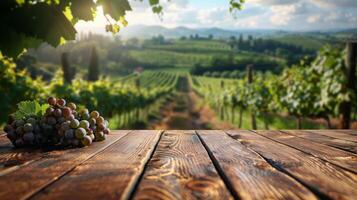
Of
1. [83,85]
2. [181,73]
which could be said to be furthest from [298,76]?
[181,73]

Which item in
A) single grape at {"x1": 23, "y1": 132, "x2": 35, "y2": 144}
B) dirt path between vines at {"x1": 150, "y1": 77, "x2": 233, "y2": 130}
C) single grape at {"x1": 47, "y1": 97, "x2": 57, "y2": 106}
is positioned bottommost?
dirt path between vines at {"x1": 150, "y1": 77, "x2": 233, "y2": 130}

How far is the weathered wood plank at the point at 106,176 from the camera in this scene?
1.10m

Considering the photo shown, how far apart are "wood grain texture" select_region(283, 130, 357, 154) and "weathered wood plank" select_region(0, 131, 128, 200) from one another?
1.25 m

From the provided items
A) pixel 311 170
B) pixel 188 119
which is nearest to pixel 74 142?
pixel 311 170

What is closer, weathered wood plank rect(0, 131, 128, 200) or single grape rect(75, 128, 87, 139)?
weathered wood plank rect(0, 131, 128, 200)

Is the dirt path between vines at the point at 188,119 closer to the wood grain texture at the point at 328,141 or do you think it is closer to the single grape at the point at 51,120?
the wood grain texture at the point at 328,141

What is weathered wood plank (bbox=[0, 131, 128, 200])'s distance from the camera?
1.13m

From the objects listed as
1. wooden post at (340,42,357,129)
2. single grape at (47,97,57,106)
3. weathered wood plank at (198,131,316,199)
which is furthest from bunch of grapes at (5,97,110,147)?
wooden post at (340,42,357,129)

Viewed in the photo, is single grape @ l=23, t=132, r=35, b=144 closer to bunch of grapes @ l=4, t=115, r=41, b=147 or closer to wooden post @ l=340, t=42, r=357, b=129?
bunch of grapes @ l=4, t=115, r=41, b=147

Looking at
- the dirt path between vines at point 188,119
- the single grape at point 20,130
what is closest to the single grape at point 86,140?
the single grape at point 20,130

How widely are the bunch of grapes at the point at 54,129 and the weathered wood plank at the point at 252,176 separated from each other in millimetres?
659

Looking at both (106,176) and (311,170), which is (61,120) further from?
(311,170)

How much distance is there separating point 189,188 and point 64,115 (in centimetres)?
108

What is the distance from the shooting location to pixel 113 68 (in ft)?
286
